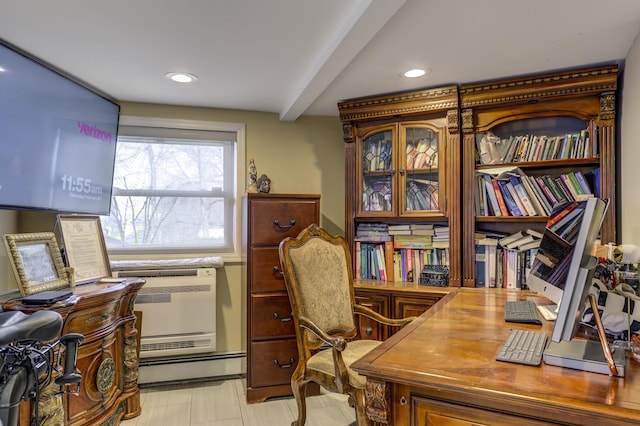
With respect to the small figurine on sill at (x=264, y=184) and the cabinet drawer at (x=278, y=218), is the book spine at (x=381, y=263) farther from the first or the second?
the small figurine on sill at (x=264, y=184)

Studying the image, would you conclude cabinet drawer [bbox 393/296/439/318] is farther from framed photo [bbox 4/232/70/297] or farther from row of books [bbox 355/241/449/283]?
framed photo [bbox 4/232/70/297]

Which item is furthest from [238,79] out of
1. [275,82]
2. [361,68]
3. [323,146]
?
[323,146]

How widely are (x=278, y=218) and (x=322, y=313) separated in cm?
85

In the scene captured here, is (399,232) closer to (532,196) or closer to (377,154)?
(377,154)

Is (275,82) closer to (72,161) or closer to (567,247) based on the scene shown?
(72,161)

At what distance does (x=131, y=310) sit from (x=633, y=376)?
2.62 metres

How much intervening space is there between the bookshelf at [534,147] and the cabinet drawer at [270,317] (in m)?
1.31

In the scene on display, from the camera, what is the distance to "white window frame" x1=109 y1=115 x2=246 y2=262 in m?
3.14

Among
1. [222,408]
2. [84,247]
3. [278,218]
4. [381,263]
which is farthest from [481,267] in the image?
[84,247]

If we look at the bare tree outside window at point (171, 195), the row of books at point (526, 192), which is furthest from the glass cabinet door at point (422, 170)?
the bare tree outside window at point (171, 195)

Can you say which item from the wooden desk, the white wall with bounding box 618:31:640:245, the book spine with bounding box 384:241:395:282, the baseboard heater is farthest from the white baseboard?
the white wall with bounding box 618:31:640:245

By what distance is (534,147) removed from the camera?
2693 mm

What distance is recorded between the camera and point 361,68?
7.93ft

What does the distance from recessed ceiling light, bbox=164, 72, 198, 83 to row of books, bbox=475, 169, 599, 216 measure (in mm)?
2096
